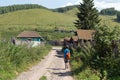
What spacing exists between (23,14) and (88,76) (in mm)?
155218

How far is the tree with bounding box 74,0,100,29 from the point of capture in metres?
68.7

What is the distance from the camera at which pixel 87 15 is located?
69.6 meters

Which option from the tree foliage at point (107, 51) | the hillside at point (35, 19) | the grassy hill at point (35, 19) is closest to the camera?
the tree foliage at point (107, 51)

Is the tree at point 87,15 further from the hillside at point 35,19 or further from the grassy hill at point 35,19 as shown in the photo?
the hillside at point 35,19

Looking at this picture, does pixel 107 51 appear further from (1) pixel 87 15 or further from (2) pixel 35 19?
(2) pixel 35 19

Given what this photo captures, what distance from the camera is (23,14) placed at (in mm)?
175000

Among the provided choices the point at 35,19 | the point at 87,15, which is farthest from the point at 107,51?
the point at 35,19

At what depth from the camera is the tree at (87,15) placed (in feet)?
225

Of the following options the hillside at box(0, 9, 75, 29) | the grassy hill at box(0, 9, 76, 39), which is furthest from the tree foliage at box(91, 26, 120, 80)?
the hillside at box(0, 9, 75, 29)

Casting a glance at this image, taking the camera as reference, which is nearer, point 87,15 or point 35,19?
point 87,15

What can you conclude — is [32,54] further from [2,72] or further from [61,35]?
[61,35]

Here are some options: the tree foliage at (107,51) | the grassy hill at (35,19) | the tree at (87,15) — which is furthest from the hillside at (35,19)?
the tree foliage at (107,51)

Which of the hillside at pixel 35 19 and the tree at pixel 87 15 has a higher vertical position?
the tree at pixel 87 15

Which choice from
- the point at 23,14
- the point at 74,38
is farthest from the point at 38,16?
the point at 74,38
